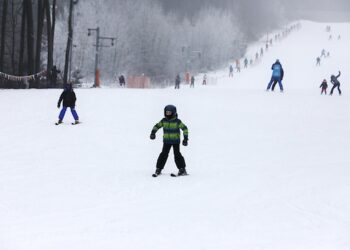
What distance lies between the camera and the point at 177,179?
29.5 ft

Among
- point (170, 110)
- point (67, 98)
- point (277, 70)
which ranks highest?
point (277, 70)

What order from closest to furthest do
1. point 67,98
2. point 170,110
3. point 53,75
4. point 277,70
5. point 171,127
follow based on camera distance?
point 170,110, point 171,127, point 67,98, point 277,70, point 53,75

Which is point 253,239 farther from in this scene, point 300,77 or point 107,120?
point 300,77

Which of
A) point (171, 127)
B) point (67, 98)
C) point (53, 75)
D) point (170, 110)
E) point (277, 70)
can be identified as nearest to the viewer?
point (170, 110)

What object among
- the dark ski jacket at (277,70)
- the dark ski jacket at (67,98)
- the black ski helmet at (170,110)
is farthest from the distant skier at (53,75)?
the black ski helmet at (170,110)

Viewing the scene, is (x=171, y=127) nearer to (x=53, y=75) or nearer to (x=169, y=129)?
(x=169, y=129)

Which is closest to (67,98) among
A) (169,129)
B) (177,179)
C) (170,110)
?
(169,129)

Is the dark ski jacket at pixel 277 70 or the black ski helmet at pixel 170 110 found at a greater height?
the dark ski jacket at pixel 277 70

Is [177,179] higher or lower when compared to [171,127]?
lower

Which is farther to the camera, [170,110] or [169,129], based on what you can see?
[169,129]

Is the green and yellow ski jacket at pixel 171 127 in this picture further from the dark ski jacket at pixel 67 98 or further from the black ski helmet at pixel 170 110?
the dark ski jacket at pixel 67 98

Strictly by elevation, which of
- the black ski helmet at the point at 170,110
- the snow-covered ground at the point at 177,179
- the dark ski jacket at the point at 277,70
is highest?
the dark ski jacket at the point at 277,70

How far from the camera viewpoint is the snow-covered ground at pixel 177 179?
598 cm

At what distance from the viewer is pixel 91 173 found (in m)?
9.27
